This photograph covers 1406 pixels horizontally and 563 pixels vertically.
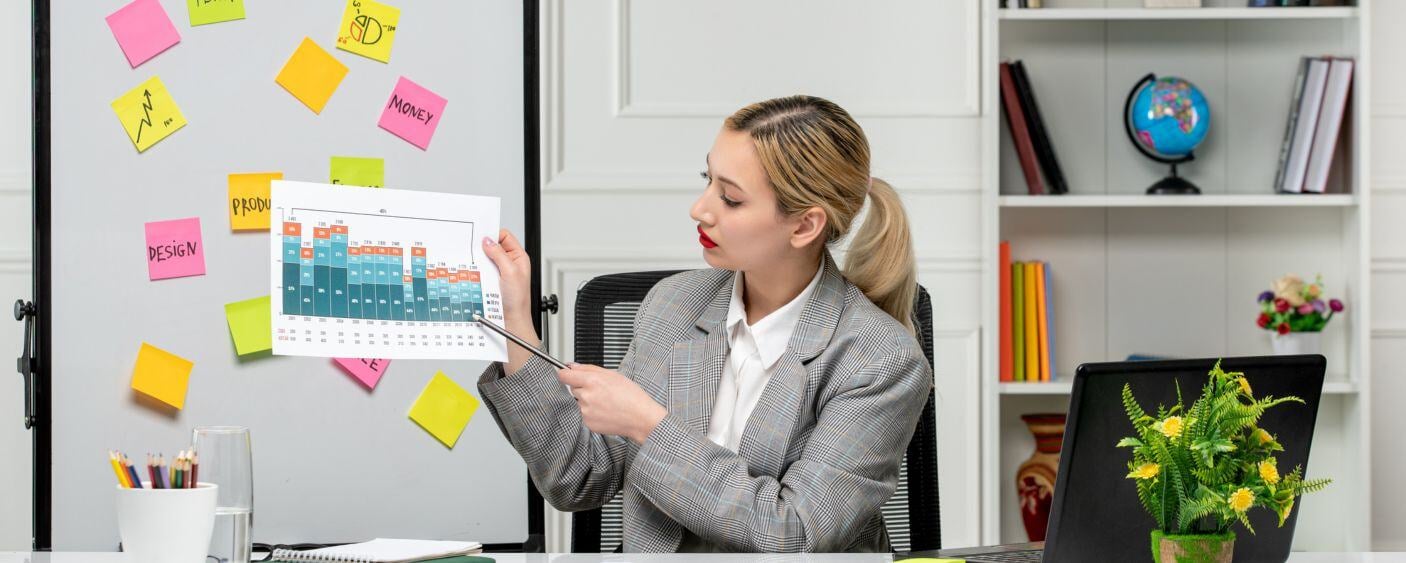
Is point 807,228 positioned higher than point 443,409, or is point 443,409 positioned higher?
point 807,228

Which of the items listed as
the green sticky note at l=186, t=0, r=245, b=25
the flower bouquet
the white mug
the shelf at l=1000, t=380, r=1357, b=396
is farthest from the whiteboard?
the flower bouquet

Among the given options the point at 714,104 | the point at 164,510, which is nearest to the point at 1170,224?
the point at 714,104

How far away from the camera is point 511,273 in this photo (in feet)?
4.48

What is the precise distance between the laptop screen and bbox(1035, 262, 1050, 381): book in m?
1.57

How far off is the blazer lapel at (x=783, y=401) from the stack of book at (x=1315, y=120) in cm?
170

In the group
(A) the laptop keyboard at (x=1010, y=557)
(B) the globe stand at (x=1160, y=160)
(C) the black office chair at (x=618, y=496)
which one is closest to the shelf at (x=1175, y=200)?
(B) the globe stand at (x=1160, y=160)

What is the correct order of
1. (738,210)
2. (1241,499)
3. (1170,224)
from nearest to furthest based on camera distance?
(1241,499) < (738,210) < (1170,224)

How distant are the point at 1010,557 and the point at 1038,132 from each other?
1604 millimetres

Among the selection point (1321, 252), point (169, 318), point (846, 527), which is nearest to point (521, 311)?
point (846, 527)

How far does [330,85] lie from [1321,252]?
2.17 m

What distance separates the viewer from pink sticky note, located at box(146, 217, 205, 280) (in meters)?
1.99

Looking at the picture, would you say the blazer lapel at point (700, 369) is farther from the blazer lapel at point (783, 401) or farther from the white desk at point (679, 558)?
the white desk at point (679, 558)

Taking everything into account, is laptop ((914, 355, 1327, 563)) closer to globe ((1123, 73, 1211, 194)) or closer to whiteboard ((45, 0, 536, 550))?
whiteboard ((45, 0, 536, 550))

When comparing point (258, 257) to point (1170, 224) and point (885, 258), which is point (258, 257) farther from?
point (1170, 224)
